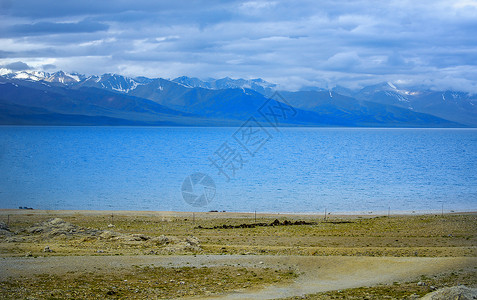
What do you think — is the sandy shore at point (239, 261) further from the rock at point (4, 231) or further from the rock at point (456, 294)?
the rock at point (456, 294)

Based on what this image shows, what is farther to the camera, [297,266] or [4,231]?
[4,231]


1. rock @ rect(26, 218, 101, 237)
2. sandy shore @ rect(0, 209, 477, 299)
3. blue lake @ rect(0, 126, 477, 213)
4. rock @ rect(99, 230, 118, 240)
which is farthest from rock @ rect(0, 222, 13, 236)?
blue lake @ rect(0, 126, 477, 213)

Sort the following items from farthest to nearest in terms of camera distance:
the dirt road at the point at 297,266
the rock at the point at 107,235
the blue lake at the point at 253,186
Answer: the blue lake at the point at 253,186
the rock at the point at 107,235
the dirt road at the point at 297,266

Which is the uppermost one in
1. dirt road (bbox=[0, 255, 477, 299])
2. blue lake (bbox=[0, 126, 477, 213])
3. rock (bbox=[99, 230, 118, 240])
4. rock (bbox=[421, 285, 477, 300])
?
blue lake (bbox=[0, 126, 477, 213])

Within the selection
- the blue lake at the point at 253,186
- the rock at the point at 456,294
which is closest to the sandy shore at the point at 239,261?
the rock at the point at 456,294

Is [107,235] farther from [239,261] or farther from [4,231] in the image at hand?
[239,261]

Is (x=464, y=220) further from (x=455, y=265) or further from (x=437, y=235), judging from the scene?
(x=455, y=265)

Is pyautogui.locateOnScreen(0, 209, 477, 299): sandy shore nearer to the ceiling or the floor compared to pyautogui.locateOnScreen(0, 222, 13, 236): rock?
nearer to the floor

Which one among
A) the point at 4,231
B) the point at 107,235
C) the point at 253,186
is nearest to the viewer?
the point at 107,235

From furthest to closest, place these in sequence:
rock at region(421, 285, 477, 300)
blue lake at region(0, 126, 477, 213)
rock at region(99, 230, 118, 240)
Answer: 1. blue lake at region(0, 126, 477, 213)
2. rock at region(99, 230, 118, 240)
3. rock at region(421, 285, 477, 300)

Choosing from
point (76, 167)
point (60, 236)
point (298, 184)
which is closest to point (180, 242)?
point (60, 236)

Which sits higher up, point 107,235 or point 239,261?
point 107,235

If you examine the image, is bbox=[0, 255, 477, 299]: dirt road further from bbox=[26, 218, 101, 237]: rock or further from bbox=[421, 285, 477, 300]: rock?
bbox=[26, 218, 101, 237]: rock

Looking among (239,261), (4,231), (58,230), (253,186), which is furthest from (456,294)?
(253,186)
